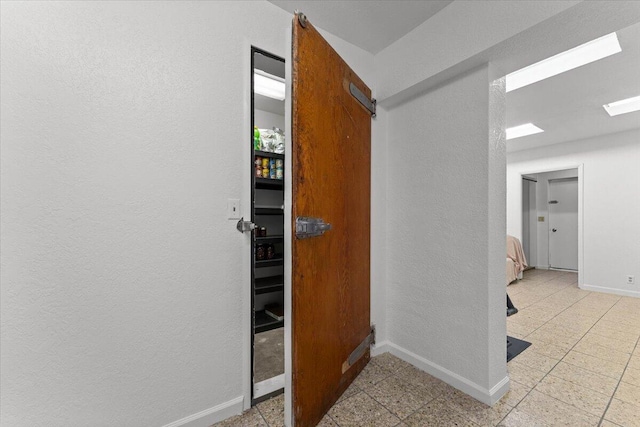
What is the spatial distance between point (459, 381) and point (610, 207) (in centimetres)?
461

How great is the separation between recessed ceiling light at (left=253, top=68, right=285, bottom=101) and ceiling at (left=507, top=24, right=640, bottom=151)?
2.59m

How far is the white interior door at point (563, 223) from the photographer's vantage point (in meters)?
5.63

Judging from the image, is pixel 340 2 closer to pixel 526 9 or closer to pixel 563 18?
pixel 526 9

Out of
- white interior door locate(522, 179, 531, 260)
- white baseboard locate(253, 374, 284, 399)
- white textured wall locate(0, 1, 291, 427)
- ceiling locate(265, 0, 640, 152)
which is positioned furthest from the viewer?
white interior door locate(522, 179, 531, 260)

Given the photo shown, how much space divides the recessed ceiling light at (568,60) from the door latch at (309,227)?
97.5 inches

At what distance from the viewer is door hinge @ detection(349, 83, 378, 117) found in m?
1.76

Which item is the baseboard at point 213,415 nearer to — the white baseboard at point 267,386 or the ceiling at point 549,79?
the white baseboard at point 267,386

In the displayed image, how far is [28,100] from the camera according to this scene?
1.06 metres

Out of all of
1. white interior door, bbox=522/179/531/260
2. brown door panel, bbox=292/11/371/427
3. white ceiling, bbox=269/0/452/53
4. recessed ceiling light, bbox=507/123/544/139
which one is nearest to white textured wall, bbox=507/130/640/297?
recessed ceiling light, bbox=507/123/544/139

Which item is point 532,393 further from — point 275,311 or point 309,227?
point 275,311

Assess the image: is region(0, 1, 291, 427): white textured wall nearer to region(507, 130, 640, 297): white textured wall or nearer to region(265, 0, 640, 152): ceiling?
region(265, 0, 640, 152): ceiling

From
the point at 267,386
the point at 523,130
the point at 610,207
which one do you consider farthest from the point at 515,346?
the point at 610,207

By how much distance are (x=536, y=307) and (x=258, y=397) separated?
362 cm

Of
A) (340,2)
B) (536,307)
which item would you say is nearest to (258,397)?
(340,2)
